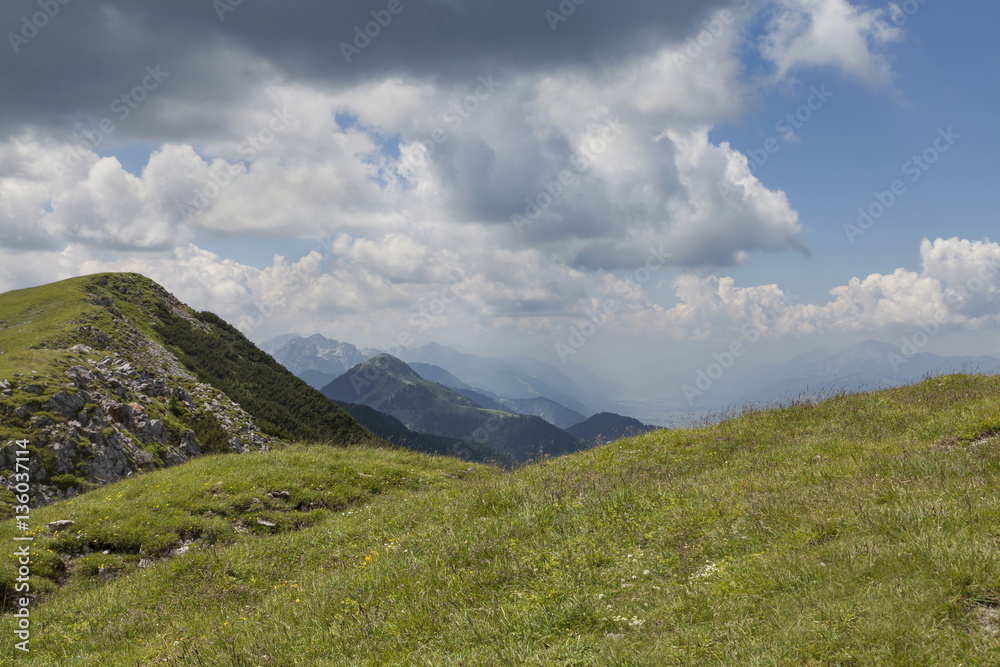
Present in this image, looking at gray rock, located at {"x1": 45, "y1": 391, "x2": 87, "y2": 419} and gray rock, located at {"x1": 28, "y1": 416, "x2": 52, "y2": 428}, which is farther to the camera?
gray rock, located at {"x1": 45, "y1": 391, "x2": 87, "y2": 419}

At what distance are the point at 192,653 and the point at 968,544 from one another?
33.3ft

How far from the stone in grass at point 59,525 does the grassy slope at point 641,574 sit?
275 cm

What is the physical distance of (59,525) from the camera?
15383 mm

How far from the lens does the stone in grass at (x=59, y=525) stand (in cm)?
1527

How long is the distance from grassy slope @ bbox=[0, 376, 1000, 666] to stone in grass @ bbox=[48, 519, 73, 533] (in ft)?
9.04

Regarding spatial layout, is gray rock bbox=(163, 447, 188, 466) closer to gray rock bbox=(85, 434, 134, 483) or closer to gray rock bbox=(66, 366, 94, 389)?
gray rock bbox=(85, 434, 134, 483)

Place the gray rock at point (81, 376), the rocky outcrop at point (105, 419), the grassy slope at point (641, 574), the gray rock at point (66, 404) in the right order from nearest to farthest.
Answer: the grassy slope at point (641, 574)
the rocky outcrop at point (105, 419)
the gray rock at point (66, 404)
the gray rock at point (81, 376)

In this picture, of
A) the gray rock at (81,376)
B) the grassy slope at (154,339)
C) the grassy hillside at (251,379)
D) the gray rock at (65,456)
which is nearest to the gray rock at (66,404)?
the grassy slope at (154,339)

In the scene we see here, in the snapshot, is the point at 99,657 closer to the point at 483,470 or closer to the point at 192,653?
the point at 192,653

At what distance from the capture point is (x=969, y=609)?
15.5ft

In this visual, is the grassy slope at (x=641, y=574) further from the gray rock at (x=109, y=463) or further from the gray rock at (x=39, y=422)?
the gray rock at (x=39, y=422)

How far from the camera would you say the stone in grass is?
15266mm

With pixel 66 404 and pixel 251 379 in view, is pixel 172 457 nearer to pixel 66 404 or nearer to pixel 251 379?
pixel 66 404

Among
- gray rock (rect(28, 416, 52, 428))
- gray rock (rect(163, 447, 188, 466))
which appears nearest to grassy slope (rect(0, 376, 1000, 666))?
gray rock (rect(28, 416, 52, 428))
